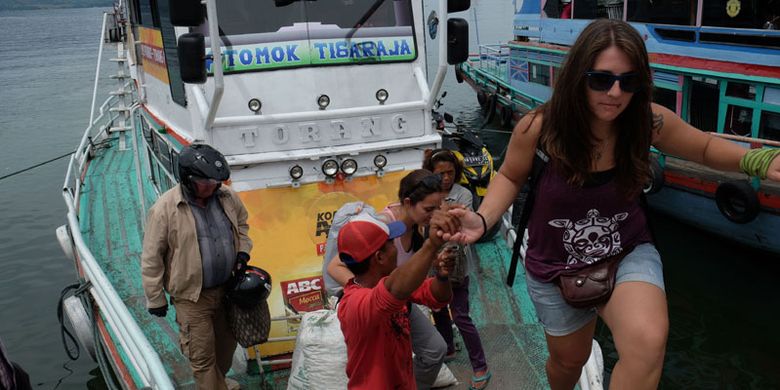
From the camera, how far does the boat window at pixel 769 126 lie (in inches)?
382

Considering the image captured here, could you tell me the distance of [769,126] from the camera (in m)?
9.84

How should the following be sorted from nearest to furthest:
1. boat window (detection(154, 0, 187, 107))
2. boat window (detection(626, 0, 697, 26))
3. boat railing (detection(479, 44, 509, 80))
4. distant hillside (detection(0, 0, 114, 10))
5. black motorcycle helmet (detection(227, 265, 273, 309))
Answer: black motorcycle helmet (detection(227, 265, 273, 309)) → boat window (detection(154, 0, 187, 107)) → boat window (detection(626, 0, 697, 26)) → boat railing (detection(479, 44, 509, 80)) → distant hillside (detection(0, 0, 114, 10))

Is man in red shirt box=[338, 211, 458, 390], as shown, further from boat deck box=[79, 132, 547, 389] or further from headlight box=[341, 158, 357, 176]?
headlight box=[341, 158, 357, 176]

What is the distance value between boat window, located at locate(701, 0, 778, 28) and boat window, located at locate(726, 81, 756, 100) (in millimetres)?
1619

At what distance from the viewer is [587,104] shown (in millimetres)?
2451

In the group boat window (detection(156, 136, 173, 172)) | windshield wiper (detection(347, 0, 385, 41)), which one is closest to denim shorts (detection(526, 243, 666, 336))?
windshield wiper (detection(347, 0, 385, 41))

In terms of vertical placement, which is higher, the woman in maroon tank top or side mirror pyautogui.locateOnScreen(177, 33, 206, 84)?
side mirror pyautogui.locateOnScreen(177, 33, 206, 84)

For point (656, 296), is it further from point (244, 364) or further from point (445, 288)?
point (244, 364)

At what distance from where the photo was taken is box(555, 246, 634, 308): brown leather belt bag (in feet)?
8.32

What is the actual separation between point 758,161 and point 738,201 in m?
8.09

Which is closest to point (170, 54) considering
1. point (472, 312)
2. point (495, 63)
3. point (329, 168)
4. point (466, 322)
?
point (329, 168)

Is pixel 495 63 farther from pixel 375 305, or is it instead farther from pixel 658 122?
pixel 375 305

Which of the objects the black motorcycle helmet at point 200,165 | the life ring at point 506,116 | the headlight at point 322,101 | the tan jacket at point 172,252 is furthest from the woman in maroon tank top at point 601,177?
the life ring at point 506,116

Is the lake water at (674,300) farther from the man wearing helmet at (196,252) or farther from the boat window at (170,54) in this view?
the man wearing helmet at (196,252)
